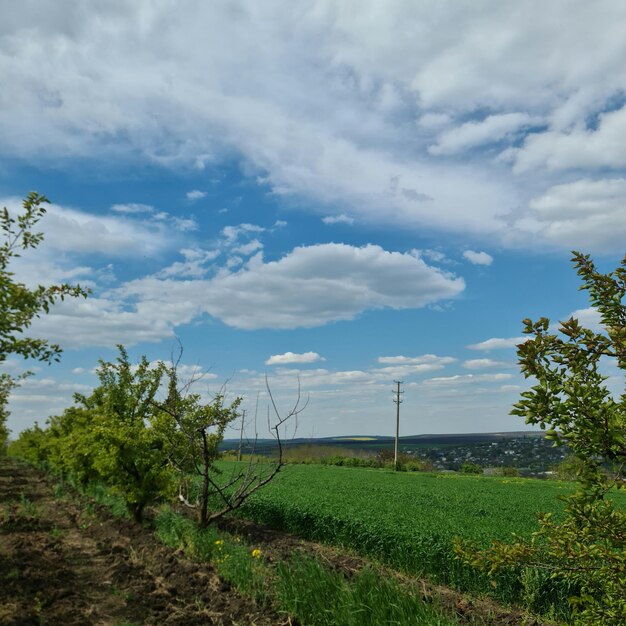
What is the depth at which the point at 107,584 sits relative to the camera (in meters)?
9.34

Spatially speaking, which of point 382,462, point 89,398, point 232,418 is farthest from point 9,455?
point 232,418

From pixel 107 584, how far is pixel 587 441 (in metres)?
9.32

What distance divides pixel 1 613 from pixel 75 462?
13.6 metres

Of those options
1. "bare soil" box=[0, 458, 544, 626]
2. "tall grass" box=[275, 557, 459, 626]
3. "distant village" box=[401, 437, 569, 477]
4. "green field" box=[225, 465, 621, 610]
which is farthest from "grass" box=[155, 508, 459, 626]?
"distant village" box=[401, 437, 569, 477]

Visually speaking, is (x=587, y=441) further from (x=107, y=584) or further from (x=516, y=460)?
(x=516, y=460)

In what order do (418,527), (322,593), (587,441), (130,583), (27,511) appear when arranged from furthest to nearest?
1. (27,511)
2. (418,527)
3. (130,583)
4. (322,593)
5. (587,441)

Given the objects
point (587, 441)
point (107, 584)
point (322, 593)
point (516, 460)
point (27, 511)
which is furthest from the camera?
point (516, 460)

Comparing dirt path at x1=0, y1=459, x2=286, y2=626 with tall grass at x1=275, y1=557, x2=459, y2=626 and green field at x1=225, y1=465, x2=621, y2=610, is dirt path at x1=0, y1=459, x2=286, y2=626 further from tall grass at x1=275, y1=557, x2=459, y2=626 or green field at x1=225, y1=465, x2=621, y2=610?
green field at x1=225, y1=465, x2=621, y2=610

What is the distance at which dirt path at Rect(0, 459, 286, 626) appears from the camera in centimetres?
748

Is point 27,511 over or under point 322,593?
under

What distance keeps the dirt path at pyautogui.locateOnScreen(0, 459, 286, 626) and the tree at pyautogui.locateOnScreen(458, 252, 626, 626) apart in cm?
489

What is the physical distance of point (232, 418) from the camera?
13867 millimetres

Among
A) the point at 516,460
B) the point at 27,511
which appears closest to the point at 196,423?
the point at 27,511

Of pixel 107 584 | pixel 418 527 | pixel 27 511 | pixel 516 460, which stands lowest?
pixel 516 460
